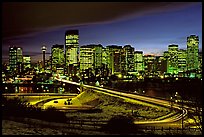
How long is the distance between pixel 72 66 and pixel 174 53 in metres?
21.7

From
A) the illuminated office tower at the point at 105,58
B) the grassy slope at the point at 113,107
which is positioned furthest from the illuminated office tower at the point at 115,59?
the grassy slope at the point at 113,107

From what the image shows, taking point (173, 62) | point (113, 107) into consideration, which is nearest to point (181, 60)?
point (173, 62)

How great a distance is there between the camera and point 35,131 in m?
7.48

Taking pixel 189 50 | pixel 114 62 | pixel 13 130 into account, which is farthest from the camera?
pixel 114 62

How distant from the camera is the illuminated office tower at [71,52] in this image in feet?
227

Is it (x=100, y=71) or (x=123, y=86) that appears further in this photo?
(x=100, y=71)

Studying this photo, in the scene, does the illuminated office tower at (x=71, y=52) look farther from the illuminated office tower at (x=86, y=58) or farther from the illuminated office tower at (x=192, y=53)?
the illuminated office tower at (x=192, y=53)

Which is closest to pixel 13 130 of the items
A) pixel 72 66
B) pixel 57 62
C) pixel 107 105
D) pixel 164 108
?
pixel 164 108

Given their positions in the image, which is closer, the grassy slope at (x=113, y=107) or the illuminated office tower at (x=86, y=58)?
the grassy slope at (x=113, y=107)

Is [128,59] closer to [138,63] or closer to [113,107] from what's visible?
[138,63]

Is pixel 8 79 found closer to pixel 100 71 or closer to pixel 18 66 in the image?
pixel 18 66

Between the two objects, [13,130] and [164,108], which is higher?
[13,130]

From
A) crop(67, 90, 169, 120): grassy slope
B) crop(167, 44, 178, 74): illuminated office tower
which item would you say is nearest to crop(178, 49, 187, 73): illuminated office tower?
crop(167, 44, 178, 74): illuminated office tower

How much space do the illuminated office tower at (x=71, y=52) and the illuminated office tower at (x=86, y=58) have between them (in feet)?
5.97
